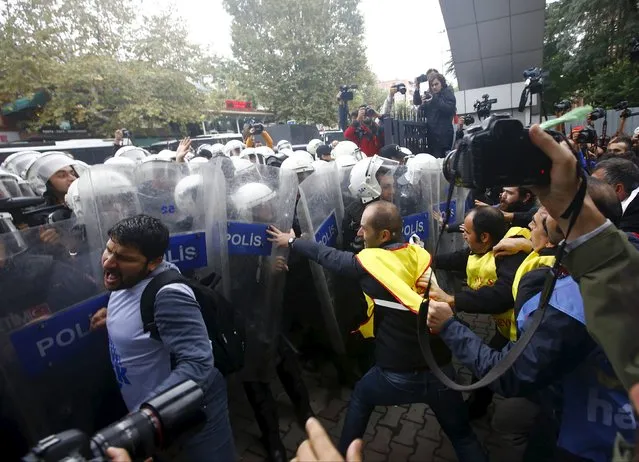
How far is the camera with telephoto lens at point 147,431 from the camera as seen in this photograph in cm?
90

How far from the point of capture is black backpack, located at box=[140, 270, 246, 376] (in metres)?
1.81

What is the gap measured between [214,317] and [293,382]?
1230mm

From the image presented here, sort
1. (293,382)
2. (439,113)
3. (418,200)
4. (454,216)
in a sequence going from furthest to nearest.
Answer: (439,113) → (454,216) → (418,200) → (293,382)

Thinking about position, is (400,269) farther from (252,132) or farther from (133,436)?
(252,132)

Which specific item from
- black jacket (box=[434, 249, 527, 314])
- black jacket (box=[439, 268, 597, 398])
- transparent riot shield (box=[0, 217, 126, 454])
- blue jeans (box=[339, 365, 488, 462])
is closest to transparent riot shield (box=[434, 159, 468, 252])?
black jacket (box=[434, 249, 527, 314])

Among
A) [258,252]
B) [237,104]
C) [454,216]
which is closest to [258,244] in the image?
[258,252]

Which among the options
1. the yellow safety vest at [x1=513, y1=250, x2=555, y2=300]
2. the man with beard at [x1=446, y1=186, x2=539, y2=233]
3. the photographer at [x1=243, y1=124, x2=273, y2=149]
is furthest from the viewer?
the photographer at [x1=243, y1=124, x2=273, y2=149]

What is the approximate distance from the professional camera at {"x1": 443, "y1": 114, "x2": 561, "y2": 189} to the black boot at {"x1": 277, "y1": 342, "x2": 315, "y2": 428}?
218 centimetres

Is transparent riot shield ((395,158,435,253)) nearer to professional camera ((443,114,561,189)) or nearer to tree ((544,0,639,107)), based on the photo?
professional camera ((443,114,561,189))

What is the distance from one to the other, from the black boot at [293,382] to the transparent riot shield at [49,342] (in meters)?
1.11

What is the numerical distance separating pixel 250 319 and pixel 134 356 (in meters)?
1.04

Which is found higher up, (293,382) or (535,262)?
(535,262)

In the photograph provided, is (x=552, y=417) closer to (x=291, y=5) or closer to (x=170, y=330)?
(x=170, y=330)

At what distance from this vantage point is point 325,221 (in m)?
3.27
